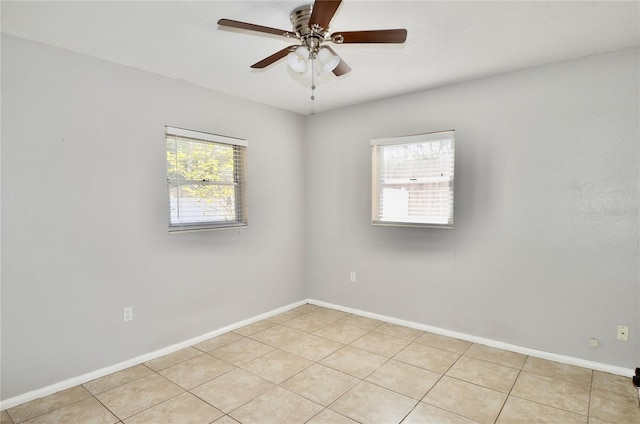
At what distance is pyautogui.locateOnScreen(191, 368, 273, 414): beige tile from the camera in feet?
7.41

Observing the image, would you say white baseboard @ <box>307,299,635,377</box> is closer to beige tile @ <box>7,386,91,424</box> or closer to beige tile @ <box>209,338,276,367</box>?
beige tile @ <box>209,338,276,367</box>

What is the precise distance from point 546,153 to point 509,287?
1196 millimetres

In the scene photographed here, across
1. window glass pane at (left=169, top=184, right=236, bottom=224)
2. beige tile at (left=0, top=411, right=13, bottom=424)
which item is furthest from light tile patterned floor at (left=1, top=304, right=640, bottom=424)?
window glass pane at (left=169, top=184, right=236, bottom=224)

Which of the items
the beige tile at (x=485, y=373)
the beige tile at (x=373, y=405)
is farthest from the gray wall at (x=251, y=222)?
the beige tile at (x=373, y=405)

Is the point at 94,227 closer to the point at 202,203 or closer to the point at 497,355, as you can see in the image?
the point at 202,203

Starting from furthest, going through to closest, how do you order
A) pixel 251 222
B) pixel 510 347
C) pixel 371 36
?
pixel 251 222 < pixel 510 347 < pixel 371 36

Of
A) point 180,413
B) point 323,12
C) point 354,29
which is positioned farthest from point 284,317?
point 323,12

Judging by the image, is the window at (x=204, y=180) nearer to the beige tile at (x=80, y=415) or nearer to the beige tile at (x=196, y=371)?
the beige tile at (x=196, y=371)

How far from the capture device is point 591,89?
259cm

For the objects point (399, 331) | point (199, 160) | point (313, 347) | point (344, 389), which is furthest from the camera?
point (399, 331)

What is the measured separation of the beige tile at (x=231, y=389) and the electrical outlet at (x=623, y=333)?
2666 mm

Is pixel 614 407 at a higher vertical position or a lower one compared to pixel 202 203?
lower

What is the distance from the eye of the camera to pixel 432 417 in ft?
6.85

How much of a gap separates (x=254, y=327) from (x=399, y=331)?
155 centimetres
